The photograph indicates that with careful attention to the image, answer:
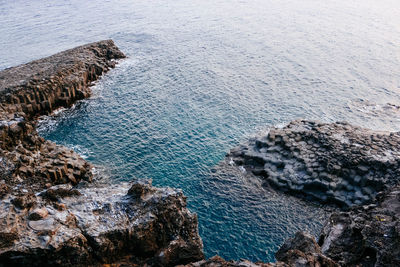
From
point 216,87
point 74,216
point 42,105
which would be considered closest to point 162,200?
point 74,216

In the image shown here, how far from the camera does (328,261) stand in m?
19.5

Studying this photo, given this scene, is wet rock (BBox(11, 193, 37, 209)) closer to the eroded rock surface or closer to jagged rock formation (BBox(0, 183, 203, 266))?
jagged rock formation (BBox(0, 183, 203, 266))

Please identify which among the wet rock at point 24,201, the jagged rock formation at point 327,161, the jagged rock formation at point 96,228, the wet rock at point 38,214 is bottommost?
the jagged rock formation at point 327,161

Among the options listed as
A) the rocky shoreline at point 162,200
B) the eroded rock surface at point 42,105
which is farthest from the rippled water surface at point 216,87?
the rocky shoreline at point 162,200

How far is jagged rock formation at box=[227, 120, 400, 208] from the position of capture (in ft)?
109

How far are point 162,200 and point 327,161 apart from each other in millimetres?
21291

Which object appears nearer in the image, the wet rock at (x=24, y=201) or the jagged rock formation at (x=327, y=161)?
the wet rock at (x=24, y=201)

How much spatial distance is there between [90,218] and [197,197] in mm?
14017

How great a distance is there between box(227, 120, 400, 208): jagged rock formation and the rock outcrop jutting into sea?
15713 mm

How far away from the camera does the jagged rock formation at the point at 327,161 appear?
33.1 meters

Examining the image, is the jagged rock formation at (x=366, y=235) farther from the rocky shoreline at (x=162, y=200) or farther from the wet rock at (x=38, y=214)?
the wet rock at (x=38, y=214)

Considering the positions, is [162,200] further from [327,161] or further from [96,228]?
[327,161]

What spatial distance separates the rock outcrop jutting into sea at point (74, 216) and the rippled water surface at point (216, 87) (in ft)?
19.4

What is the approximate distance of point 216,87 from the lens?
58.0 m
